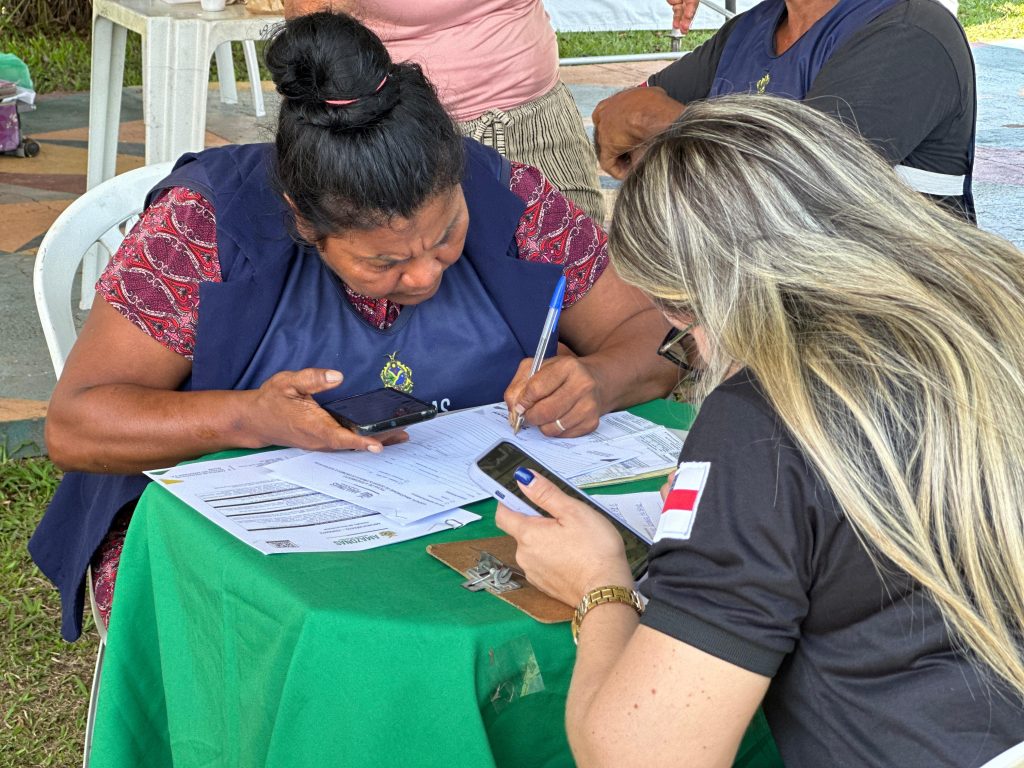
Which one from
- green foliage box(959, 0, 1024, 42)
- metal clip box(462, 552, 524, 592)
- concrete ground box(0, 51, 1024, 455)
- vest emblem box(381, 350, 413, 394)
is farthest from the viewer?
green foliage box(959, 0, 1024, 42)

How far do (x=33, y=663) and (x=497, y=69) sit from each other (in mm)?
1755

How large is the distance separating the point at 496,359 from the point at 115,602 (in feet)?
2.44

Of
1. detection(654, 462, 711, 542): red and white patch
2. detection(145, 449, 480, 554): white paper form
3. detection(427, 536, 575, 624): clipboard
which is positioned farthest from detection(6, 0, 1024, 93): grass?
detection(654, 462, 711, 542): red and white patch

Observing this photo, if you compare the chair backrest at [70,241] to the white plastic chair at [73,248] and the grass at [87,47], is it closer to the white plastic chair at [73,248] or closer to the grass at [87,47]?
the white plastic chair at [73,248]

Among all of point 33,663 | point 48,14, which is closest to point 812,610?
Result: point 33,663

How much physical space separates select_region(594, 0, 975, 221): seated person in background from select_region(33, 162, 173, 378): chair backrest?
1308mm

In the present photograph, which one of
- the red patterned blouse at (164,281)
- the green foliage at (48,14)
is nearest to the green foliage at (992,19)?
the green foliage at (48,14)

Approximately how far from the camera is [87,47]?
8.42m

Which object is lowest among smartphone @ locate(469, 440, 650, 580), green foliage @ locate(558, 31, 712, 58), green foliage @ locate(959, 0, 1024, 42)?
green foliage @ locate(558, 31, 712, 58)

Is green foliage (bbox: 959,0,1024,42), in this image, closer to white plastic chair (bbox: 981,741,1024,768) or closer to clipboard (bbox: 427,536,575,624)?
clipboard (bbox: 427,536,575,624)

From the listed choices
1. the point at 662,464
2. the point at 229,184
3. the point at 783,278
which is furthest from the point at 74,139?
the point at 783,278

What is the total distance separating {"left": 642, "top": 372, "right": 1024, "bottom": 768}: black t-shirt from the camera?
114cm

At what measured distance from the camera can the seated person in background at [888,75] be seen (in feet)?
7.51

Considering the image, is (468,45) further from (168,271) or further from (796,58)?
(168,271)
